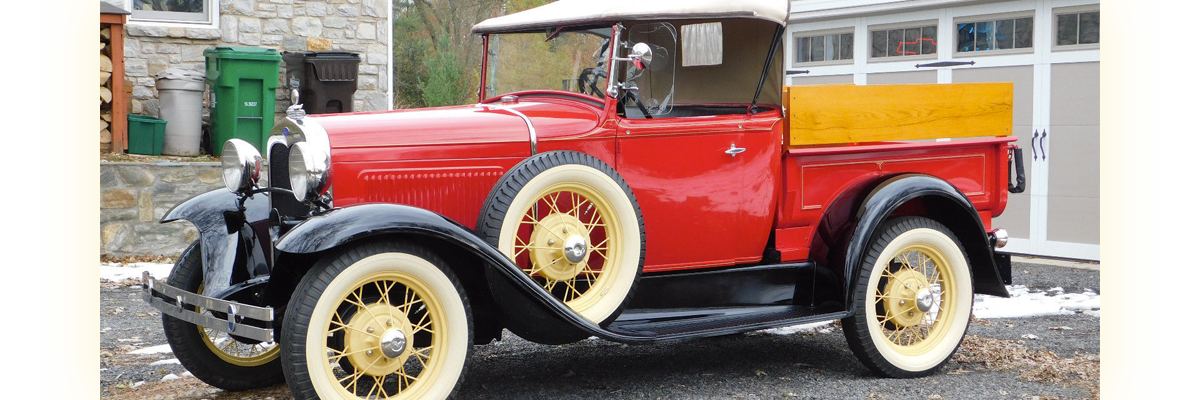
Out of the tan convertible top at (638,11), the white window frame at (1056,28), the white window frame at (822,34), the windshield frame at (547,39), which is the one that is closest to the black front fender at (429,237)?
the windshield frame at (547,39)

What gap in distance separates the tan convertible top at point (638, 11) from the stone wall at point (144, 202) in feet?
15.8

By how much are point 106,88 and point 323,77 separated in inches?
74.1

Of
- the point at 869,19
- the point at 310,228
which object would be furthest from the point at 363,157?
the point at 869,19

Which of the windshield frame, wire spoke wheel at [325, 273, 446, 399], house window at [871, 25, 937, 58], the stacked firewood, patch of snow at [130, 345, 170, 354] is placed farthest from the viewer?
house window at [871, 25, 937, 58]

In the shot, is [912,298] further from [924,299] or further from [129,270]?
[129,270]

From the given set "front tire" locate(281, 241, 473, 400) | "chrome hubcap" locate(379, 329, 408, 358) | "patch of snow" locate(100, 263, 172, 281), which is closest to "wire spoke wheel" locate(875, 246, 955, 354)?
"front tire" locate(281, 241, 473, 400)

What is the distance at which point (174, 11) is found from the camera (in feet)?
32.4

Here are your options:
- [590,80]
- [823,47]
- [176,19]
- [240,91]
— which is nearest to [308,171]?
[590,80]

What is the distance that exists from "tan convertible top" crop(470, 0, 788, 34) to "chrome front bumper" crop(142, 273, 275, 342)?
6.15ft

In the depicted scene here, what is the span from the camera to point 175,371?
191 inches

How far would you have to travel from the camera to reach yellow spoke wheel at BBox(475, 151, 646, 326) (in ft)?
13.1

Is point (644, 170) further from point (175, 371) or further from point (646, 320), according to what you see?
point (175, 371)

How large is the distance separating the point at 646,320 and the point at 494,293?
2.76 feet

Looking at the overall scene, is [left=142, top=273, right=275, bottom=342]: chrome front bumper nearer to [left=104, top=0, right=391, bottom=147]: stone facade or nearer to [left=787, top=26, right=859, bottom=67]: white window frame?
[left=104, top=0, right=391, bottom=147]: stone facade
